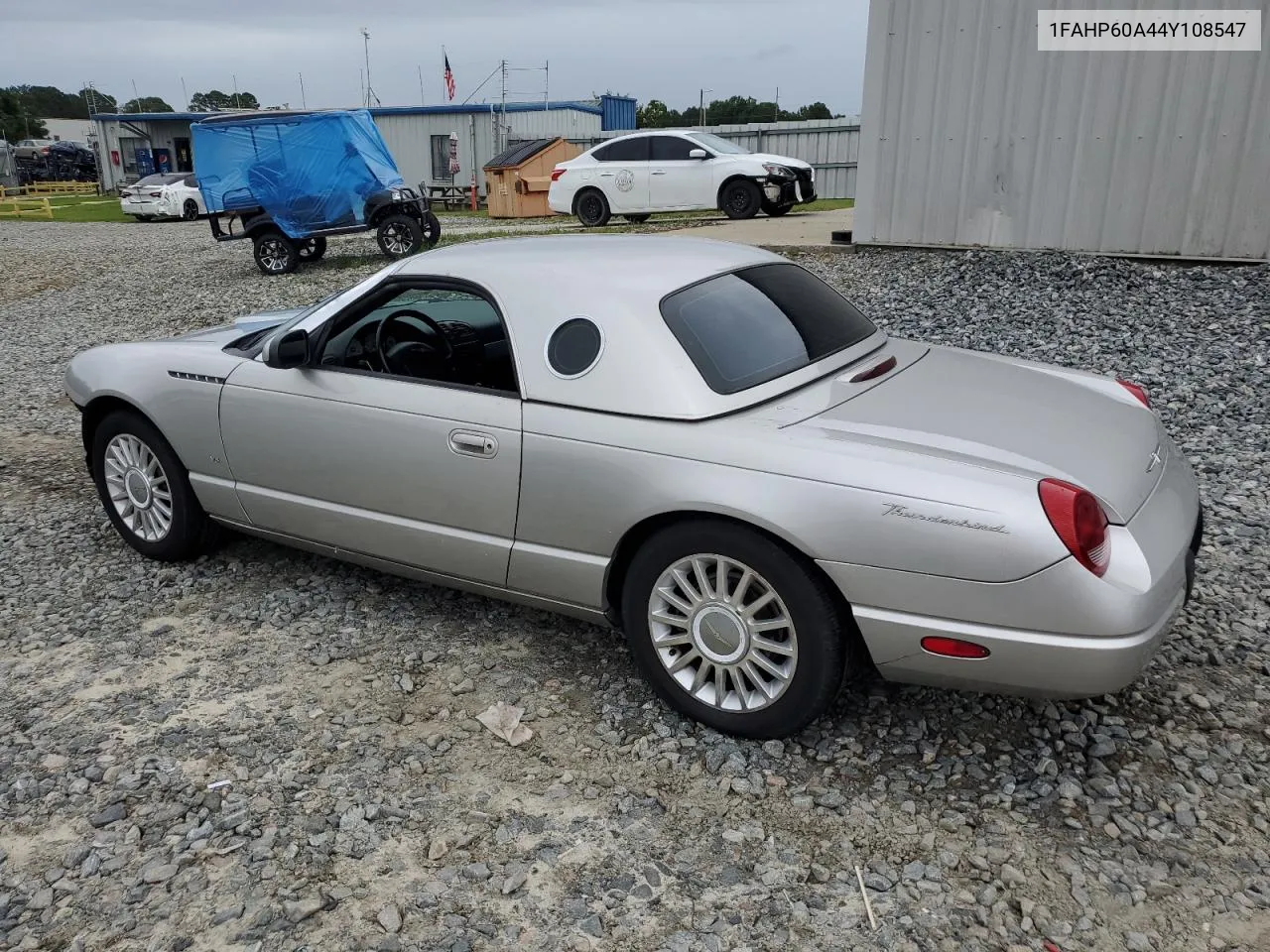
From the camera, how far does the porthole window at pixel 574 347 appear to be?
3236 millimetres

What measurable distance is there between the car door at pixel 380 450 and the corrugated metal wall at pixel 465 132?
28990 mm

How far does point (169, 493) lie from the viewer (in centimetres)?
448

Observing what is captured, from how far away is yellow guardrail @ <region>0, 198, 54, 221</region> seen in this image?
102ft

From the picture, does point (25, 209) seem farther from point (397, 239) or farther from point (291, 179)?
point (397, 239)

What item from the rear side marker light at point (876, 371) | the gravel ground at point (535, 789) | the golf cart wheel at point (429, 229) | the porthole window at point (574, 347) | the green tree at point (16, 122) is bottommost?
the gravel ground at point (535, 789)

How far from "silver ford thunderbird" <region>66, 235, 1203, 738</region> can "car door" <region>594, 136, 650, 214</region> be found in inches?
540

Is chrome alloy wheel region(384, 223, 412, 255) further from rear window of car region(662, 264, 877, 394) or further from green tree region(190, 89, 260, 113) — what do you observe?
green tree region(190, 89, 260, 113)

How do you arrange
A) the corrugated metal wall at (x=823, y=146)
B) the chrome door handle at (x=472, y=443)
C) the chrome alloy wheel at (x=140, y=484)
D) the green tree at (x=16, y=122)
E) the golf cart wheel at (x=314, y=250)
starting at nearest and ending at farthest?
1. the chrome door handle at (x=472, y=443)
2. the chrome alloy wheel at (x=140, y=484)
3. the golf cart wheel at (x=314, y=250)
4. the corrugated metal wall at (x=823, y=146)
5. the green tree at (x=16, y=122)

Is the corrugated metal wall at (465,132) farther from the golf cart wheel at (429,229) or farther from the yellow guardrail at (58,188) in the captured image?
the yellow guardrail at (58,188)

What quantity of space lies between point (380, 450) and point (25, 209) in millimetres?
37548

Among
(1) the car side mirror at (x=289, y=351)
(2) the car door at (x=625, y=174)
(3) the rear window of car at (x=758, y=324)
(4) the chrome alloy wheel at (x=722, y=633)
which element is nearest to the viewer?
(4) the chrome alloy wheel at (x=722, y=633)

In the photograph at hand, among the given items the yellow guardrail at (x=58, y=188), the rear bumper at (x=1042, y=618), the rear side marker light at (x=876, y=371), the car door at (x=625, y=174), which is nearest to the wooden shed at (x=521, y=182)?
the car door at (x=625, y=174)

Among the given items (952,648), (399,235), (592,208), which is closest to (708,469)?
(952,648)

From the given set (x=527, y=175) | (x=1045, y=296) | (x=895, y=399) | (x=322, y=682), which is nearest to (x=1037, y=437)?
(x=895, y=399)
